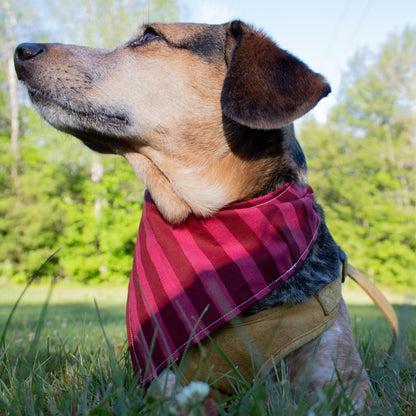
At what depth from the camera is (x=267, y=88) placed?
2.46 metres

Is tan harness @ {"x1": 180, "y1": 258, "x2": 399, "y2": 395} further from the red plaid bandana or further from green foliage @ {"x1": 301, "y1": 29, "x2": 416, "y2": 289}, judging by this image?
green foliage @ {"x1": 301, "y1": 29, "x2": 416, "y2": 289}

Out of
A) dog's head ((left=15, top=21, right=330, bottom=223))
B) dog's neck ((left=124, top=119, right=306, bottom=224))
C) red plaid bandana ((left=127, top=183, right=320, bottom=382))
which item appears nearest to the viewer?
red plaid bandana ((left=127, top=183, right=320, bottom=382))

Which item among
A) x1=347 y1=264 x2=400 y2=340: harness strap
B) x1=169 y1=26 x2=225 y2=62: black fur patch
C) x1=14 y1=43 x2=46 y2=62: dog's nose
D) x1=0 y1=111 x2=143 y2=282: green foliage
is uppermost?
x1=169 y1=26 x2=225 y2=62: black fur patch

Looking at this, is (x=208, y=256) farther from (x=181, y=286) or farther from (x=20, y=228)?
(x=20, y=228)

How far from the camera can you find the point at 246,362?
220cm

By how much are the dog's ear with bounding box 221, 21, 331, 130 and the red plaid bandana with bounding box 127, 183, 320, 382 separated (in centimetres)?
52

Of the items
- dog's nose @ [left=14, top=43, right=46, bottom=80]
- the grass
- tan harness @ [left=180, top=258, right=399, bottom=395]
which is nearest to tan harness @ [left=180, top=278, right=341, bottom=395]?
tan harness @ [left=180, top=258, right=399, bottom=395]

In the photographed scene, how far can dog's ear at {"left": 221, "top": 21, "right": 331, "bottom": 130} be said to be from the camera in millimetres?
2396

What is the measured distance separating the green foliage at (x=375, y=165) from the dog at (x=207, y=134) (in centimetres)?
2055

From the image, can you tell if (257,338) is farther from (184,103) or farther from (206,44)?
(206,44)

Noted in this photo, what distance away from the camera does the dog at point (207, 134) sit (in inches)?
93.9

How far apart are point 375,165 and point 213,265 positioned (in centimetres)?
2511

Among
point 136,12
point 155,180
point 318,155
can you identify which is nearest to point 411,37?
point 318,155

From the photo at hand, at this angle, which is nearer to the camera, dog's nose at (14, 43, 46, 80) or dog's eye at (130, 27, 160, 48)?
dog's nose at (14, 43, 46, 80)
